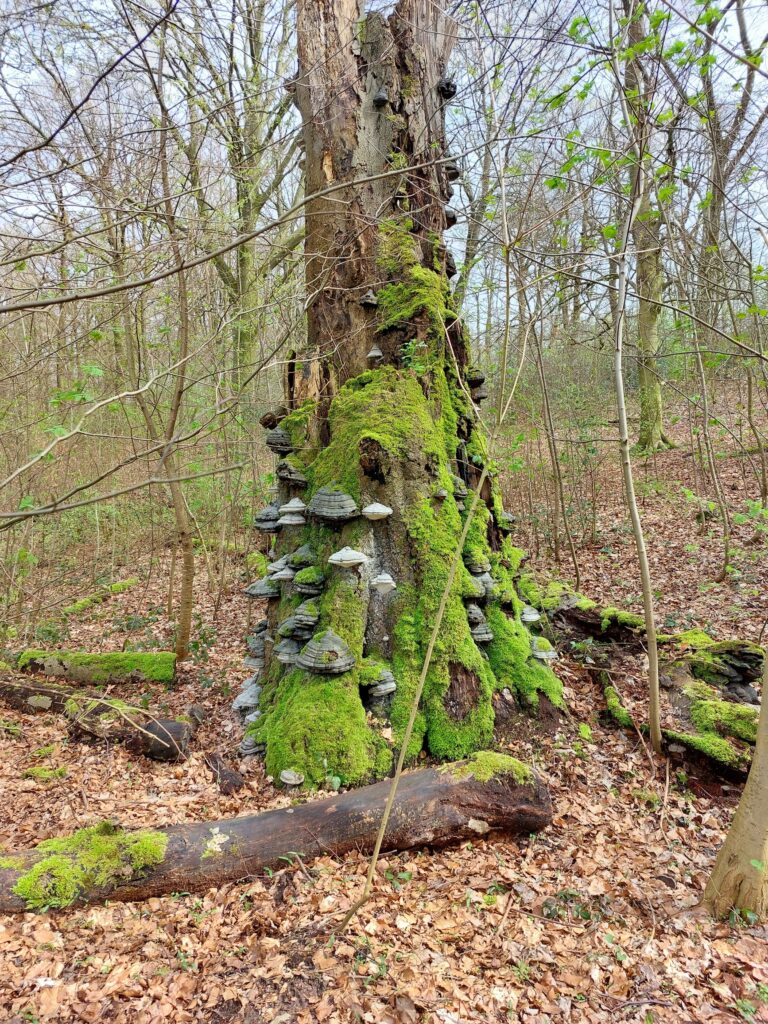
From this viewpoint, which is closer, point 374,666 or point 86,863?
point 86,863

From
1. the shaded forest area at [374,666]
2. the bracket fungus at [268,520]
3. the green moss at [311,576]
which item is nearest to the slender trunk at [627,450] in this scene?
the shaded forest area at [374,666]

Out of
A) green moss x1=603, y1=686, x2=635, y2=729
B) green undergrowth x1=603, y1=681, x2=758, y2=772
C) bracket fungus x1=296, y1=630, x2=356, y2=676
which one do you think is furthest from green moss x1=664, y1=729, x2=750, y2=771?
bracket fungus x1=296, y1=630, x2=356, y2=676

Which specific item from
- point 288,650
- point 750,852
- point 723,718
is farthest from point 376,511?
point 723,718

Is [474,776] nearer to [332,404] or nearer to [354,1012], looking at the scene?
[354,1012]

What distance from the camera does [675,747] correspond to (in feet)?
13.9

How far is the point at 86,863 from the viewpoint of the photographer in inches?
112

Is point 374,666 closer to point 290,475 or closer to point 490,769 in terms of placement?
point 490,769

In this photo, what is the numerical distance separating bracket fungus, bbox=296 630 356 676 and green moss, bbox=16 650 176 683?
318 centimetres

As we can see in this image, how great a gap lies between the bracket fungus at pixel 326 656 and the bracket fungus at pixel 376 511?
1.00 meters

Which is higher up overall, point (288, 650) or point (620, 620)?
point (288, 650)

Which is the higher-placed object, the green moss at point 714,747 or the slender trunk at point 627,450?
the slender trunk at point 627,450

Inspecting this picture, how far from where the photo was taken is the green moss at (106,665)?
6.19m

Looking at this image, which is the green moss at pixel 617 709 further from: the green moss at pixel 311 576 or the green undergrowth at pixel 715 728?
the green moss at pixel 311 576

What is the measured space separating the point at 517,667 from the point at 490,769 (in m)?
1.25
